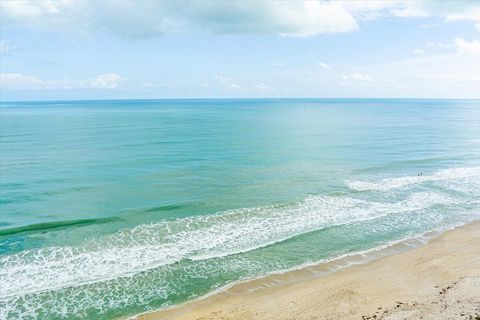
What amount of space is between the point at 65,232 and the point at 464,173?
1573 inches

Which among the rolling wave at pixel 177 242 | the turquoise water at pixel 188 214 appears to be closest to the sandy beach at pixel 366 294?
the turquoise water at pixel 188 214

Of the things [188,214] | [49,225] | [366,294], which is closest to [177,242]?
[188,214]

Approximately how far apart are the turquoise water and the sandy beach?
1.32 metres

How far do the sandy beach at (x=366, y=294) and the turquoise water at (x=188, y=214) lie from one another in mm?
1317

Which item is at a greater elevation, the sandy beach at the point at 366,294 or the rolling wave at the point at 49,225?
the rolling wave at the point at 49,225

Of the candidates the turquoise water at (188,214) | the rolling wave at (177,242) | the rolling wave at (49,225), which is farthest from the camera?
the rolling wave at (49,225)

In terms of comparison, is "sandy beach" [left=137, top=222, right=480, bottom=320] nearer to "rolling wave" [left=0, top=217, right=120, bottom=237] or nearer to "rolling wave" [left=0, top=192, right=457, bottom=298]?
"rolling wave" [left=0, top=192, right=457, bottom=298]

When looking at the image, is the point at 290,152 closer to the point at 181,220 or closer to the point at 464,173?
the point at 464,173

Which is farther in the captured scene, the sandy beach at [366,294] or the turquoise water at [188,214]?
the turquoise water at [188,214]

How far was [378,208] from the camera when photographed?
30266mm

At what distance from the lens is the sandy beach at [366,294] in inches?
637

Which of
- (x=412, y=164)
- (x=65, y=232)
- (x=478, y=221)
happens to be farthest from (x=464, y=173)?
(x=65, y=232)

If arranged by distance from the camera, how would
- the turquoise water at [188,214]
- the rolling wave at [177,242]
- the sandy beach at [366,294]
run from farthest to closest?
the rolling wave at [177,242] → the turquoise water at [188,214] → the sandy beach at [366,294]

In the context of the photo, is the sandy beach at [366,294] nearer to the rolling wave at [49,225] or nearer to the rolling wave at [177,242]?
the rolling wave at [177,242]
